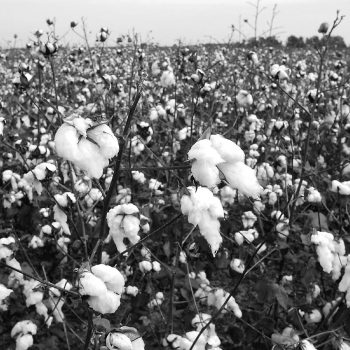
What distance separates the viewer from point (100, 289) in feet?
3.43

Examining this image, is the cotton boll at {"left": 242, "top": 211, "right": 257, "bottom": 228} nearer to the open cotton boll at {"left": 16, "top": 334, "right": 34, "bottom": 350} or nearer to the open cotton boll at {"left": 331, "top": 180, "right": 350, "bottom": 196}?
the open cotton boll at {"left": 331, "top": 180, "right": 350, "bottom": 196}

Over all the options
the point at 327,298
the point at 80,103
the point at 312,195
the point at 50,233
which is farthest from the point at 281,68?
the point at 80,103

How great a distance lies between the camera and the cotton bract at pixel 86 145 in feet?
2.83

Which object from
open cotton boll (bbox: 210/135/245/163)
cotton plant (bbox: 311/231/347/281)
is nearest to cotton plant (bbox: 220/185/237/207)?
cotton plant (bbox: 311/231/347/281)

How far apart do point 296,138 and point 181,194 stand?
14.3 ft

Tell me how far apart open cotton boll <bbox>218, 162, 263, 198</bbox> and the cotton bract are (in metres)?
0.21

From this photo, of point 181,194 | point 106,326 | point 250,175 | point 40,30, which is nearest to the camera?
point 250,175

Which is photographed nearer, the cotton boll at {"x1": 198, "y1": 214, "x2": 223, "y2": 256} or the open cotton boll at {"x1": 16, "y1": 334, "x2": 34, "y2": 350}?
the cotton boll at {"x1": 198, "y1": 214, "x2": 223, "y2": 256}

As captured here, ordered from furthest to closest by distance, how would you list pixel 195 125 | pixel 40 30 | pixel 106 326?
1. pixel 195 125
2. pixel 40 30
3. pixel 106 326

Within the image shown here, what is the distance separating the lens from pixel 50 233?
262cm

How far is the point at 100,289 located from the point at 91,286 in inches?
0.8

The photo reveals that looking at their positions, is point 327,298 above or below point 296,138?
below

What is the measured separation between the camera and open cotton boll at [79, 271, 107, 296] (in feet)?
3.41

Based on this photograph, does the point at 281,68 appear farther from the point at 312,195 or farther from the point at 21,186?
the point at 21,186
